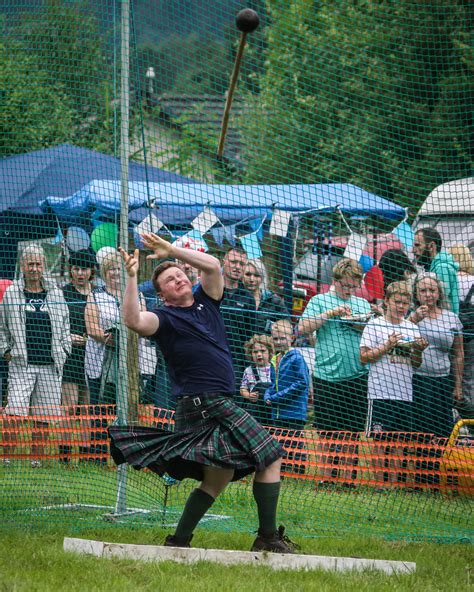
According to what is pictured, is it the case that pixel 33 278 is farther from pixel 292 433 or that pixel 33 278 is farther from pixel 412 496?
pixel 412 496

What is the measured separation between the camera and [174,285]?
457 cm

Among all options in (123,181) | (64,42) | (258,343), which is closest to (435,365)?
(258,343)

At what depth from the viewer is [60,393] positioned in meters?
6.10

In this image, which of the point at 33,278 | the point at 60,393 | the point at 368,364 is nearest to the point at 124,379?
the point at 60,393

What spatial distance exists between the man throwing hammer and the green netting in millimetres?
781

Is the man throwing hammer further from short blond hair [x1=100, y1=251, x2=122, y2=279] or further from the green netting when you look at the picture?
short blond hair [x1=100, y1=251, x2=122, y2=279]

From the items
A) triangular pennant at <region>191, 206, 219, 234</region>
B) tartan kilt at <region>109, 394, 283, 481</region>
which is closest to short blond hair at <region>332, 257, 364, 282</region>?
triangular pennant at <region>191, 206, 219, 234</region>

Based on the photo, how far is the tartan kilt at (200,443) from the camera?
4312 millimetres

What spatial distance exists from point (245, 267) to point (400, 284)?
103cm

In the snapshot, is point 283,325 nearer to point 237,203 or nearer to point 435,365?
point 237,203

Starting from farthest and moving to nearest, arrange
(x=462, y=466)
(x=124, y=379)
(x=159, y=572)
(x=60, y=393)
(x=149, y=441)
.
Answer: (x=60, y=393)
(x=462, y=466)
(x=124, y=379)
(x=149, y=441)
(x=159, y=572)

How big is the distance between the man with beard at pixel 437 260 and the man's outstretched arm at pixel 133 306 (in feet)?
8.76

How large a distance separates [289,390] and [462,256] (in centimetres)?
149

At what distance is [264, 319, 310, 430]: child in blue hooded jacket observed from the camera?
250 inches
